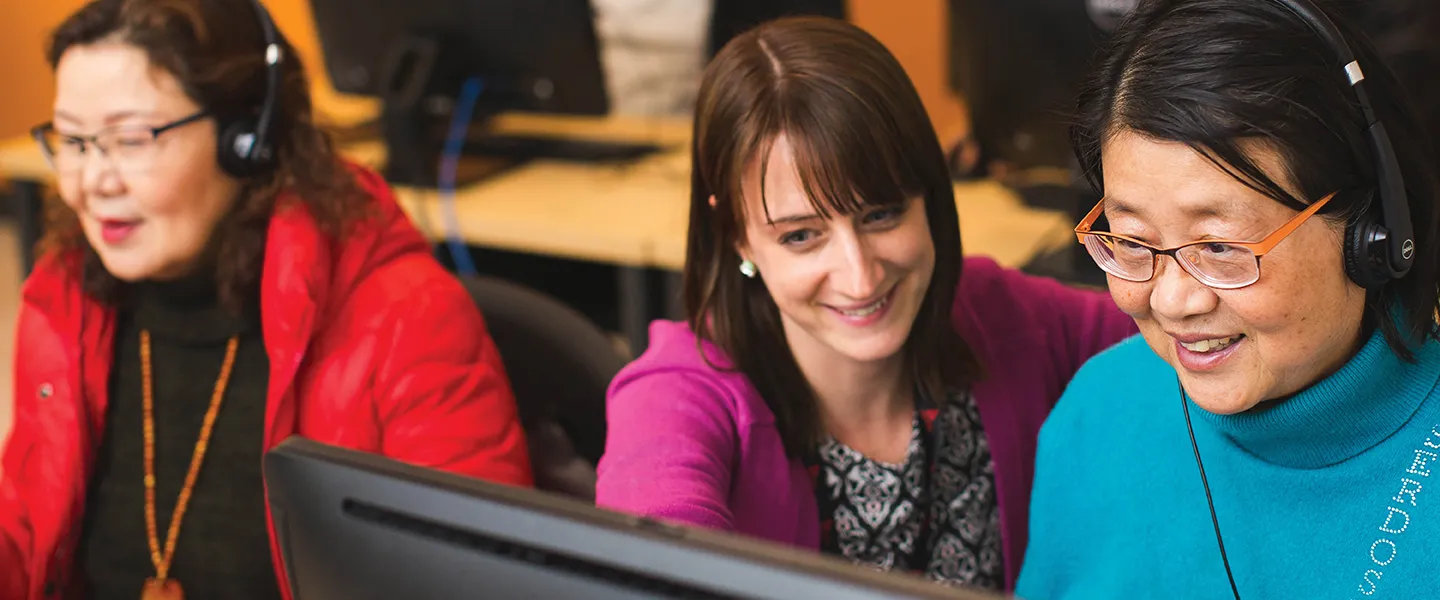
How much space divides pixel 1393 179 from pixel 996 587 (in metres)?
0.66

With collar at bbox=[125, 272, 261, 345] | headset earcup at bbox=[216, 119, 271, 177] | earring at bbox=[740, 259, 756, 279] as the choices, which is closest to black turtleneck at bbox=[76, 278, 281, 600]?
collar at bbox=[125, 272, 261, 345]

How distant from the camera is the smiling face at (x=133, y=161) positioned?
54.1 inches

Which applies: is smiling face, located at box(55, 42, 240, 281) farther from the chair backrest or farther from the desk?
the desk

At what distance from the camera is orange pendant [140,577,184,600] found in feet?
4.68

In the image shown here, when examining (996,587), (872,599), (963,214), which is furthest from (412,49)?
(872,599)

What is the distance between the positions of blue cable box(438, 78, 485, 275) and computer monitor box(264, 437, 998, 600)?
1.86 m

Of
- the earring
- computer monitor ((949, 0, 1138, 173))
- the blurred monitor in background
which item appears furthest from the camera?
the blurred monitor in background

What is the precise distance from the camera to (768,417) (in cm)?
127

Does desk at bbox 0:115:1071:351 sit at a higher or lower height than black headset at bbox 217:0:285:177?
lower

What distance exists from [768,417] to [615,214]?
1.26 m

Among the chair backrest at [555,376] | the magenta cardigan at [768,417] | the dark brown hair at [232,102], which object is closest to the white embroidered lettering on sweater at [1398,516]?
the magenta cardigan at [768,417]

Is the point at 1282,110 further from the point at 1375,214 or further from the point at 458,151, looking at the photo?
the point at 458,151

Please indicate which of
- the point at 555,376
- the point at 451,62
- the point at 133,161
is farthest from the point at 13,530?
the point at 451,62

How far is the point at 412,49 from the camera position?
268 cm
